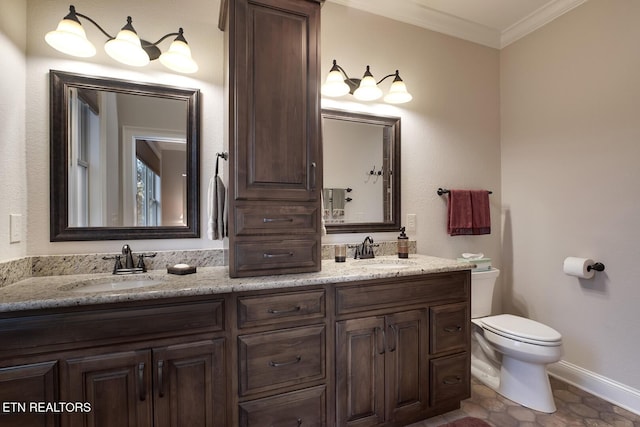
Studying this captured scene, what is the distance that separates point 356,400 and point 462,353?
0.74 meters

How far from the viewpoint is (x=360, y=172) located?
2205 mm

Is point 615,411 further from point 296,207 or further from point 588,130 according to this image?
point 296,207

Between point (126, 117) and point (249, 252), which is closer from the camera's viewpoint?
point (249, 252)

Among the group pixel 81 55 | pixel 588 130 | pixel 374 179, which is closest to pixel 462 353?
pixel 374 179

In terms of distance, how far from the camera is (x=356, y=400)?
60.3 inches

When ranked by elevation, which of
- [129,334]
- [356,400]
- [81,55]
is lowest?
[356,400]

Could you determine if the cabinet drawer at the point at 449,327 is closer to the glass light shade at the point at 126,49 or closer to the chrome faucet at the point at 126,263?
the chrome faucet at the point at 126,263

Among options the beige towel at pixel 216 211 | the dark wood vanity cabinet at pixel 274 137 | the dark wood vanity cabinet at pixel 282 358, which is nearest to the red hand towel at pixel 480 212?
the dark wood vanity cabinet at pixel 274 137

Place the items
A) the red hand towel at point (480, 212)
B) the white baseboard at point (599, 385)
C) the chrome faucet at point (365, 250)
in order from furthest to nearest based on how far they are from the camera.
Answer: the red hand towel at point (480, 212)
the chrome faucet at point (365, 250)
the white baseboard at point (599, 385)

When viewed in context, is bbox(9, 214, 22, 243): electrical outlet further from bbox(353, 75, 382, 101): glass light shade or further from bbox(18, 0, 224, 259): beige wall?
bbox(353, 75, 382, 101): glass light shade

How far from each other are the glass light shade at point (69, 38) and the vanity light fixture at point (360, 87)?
1.31 meters

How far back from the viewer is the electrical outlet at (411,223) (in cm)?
235

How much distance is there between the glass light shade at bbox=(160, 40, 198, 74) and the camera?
5.32 ft

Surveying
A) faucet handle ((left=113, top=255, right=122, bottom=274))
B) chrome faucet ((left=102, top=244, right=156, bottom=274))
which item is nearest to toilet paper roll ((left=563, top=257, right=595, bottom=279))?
chrome faucet ((left=102, top=244, right=156, bottom=274))
